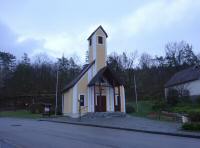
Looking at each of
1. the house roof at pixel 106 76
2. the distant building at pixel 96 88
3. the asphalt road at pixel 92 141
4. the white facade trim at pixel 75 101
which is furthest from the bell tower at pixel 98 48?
the asphalt road at pixel 92 141

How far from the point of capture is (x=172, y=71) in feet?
241

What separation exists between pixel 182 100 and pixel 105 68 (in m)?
15.9

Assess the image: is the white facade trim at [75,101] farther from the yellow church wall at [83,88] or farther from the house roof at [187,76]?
the house roof at [187,76]

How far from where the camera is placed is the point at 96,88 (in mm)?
42000

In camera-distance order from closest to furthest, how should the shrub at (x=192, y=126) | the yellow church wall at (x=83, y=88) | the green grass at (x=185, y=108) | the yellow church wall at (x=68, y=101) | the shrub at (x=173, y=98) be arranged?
the shrub at (x=192, y=126) < the green grass at (x=185, y=108) < the yellow church wall at (x=83, y=88) < the yellow church wall at (x=68, y=101) < the shrub at (x=173, y=98)

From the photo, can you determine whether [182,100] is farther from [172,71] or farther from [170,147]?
[170,147]

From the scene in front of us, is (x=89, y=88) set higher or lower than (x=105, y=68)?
lower

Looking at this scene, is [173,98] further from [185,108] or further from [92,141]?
[92,141]

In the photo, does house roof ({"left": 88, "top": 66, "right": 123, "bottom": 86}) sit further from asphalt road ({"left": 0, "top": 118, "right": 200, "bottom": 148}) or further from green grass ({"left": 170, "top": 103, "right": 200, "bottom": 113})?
asphalt road ({"left": 0, "top": 118, "right": 200, "bottom": 148})

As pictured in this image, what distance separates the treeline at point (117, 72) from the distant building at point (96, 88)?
86.8 ft

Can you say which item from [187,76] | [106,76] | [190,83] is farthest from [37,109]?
[187,76]

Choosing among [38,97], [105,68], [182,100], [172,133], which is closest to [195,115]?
[172,133]

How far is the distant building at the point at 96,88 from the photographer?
40.7m

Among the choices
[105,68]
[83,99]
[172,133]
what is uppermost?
[105,68]
